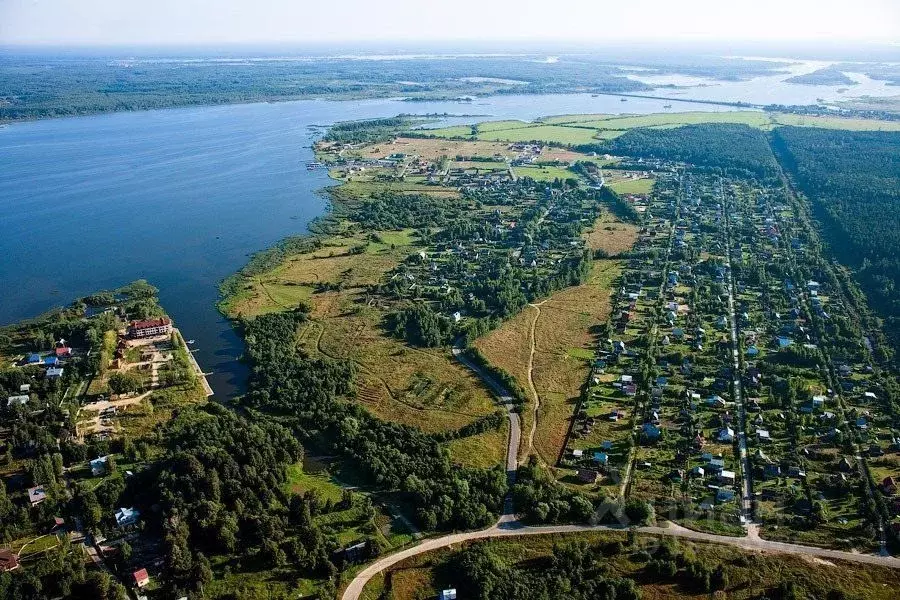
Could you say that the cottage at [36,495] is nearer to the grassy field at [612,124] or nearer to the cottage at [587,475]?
the cottage at [587,475]

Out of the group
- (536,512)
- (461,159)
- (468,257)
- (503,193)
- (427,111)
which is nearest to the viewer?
(536,512)

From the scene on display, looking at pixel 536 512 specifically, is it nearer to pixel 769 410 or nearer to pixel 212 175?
pixel 769 410

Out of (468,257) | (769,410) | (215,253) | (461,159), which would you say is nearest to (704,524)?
(769,410)

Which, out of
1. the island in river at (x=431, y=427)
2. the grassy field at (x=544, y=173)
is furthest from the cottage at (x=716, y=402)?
the grassy field at (x=544, y=173)

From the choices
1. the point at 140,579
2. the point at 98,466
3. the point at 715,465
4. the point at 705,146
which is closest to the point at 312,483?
the point at 140,579

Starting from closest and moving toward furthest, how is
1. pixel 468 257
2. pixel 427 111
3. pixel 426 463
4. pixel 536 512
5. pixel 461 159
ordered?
1. pixel 536 512
2. pixel 426 463
3. pixel 468 257
4. pixel 461 159
5. pixel 427 111

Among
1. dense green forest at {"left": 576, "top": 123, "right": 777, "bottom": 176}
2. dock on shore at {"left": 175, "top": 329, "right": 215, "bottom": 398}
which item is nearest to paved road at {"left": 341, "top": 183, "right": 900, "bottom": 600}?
dock on shore at {"left": 175, "top": 329, "right": 215, "bottom": 398}

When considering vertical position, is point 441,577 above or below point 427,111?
below
